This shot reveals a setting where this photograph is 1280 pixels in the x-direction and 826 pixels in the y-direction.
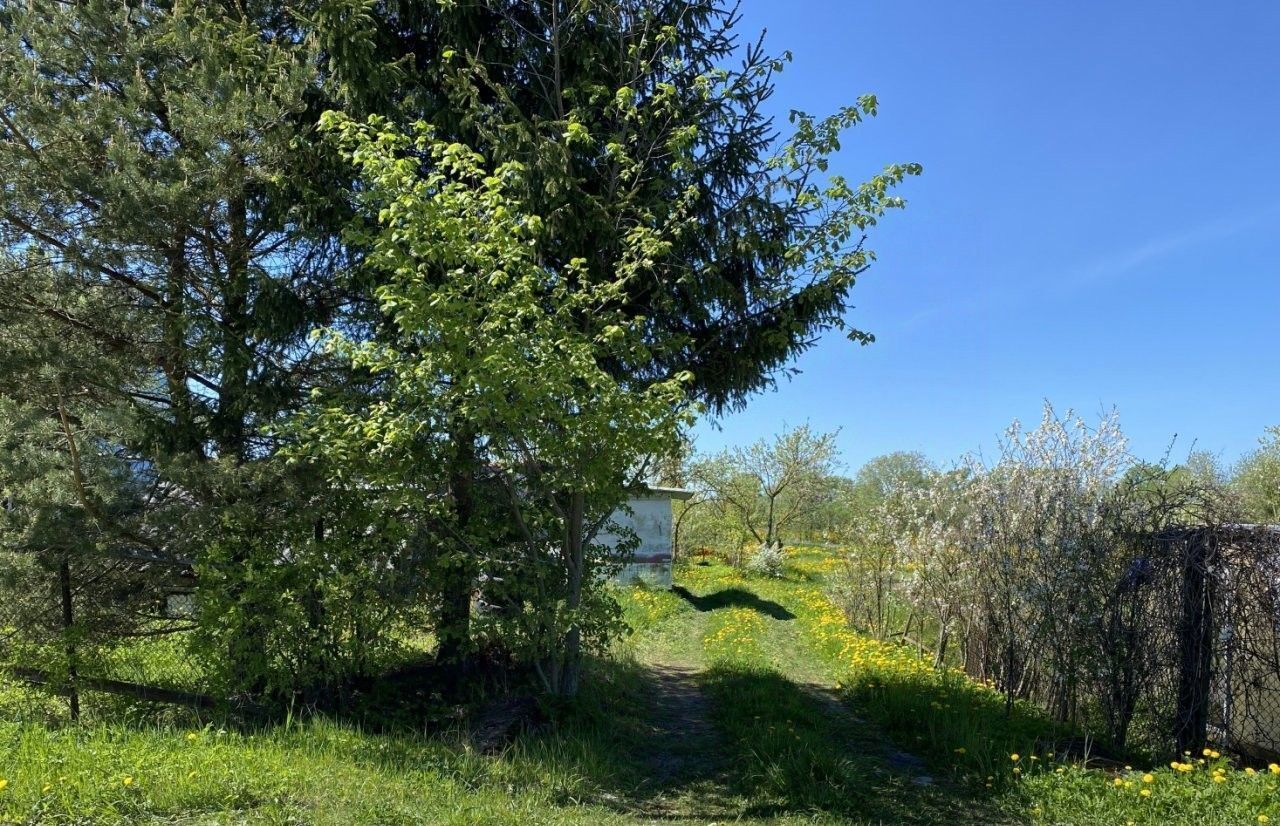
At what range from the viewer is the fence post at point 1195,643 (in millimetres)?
6238

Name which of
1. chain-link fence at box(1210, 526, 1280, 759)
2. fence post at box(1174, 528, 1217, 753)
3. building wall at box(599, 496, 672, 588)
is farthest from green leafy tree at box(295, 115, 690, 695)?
building wall at box(599, 496, 672, 588)

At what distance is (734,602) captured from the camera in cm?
1708

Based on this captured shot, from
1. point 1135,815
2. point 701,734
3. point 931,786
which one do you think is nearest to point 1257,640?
point 1135,815

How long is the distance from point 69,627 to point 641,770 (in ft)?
15.8

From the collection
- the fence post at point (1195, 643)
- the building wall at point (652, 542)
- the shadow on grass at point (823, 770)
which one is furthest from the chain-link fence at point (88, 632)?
the building wall at point (652, 542)

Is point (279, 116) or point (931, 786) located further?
point (279, 116)

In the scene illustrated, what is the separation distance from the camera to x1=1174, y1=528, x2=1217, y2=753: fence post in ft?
20.5

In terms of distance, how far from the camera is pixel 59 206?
21.6 ft

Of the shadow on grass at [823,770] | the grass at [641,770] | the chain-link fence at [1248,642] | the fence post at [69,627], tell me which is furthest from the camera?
the fence post at [69,627]

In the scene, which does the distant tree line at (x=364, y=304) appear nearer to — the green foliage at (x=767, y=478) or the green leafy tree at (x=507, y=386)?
the green leafy tree at (x=507, y=386)

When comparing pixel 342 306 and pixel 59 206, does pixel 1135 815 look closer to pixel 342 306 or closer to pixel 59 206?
pixel 342 306

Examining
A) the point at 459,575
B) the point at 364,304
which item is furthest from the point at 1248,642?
the point at 364,304

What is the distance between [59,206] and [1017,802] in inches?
336

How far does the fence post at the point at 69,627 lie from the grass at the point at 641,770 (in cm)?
27
